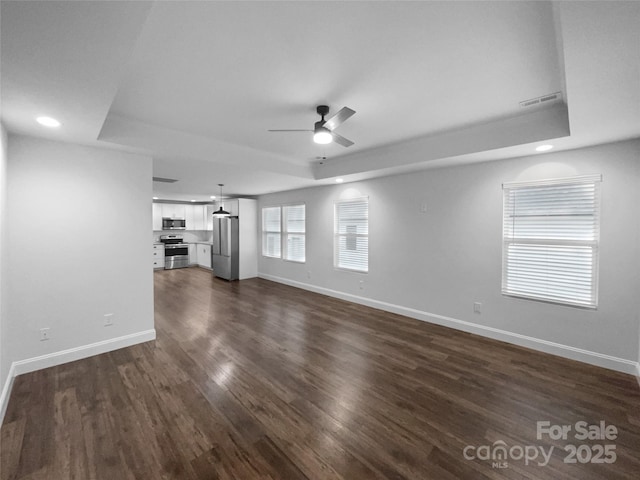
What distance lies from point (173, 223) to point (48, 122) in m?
7.53

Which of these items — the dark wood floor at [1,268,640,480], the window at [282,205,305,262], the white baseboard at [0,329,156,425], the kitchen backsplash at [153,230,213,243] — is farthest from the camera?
the kitchen backsplash at [153,230,213,243]

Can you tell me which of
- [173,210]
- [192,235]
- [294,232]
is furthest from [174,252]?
[294,232]

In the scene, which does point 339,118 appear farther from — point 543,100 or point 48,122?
point 48,122

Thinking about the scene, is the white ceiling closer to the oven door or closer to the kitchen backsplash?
the oven door

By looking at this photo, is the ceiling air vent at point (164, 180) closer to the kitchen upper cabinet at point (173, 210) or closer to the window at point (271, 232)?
the window at point (271, 232)

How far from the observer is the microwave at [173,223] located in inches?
361

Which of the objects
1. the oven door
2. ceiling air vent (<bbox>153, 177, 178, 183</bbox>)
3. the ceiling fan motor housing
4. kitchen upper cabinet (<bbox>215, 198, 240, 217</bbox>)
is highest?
the ceiling fan motor housing

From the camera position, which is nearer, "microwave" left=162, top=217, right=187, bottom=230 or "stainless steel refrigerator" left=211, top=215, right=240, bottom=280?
"stainless steel refrigerator" left=211, top=215, right=240, bottom=280

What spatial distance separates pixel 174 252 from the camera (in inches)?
363

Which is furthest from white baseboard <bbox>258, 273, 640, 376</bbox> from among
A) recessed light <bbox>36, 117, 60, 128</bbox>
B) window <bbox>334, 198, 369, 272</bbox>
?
recessed light <bbox>36, 117, 60, 128</bbox>

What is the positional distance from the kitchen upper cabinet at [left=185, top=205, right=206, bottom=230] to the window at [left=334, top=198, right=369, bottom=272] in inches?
258

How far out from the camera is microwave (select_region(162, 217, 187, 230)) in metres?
9.17

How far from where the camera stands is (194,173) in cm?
455

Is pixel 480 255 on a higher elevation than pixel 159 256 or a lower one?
higher
